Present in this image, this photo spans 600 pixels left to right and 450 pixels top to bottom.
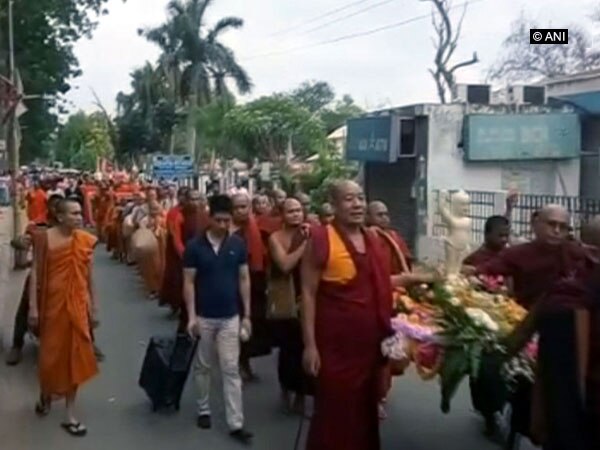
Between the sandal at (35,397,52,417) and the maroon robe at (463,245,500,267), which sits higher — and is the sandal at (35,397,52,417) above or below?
below

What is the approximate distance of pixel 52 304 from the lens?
8172mm

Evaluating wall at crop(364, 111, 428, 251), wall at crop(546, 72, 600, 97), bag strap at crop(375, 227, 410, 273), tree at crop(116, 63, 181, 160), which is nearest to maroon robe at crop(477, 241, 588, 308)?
bag strap at crop(375, 227, 410, 273)

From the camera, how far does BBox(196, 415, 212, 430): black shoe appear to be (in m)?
8.30

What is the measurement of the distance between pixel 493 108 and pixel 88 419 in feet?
47.9

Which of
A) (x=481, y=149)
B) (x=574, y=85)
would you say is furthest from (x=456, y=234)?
(x=574, y=85)

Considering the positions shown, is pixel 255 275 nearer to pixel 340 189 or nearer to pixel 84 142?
pixel 340 189

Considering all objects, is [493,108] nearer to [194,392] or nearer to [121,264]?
[121,264]

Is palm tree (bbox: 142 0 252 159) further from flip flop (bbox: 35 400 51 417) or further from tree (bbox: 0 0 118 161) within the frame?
flip flop (bbox: 35 400 51 417)

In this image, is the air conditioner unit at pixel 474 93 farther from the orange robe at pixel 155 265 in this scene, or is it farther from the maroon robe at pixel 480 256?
the maroon robe at pixel 480 256

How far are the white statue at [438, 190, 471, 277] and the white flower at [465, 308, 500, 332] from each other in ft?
3.37

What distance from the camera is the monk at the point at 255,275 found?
9578mm

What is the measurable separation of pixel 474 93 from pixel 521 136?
6.04 ft

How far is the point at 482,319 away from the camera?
6.27 meters

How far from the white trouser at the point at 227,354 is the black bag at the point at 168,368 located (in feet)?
2.63
